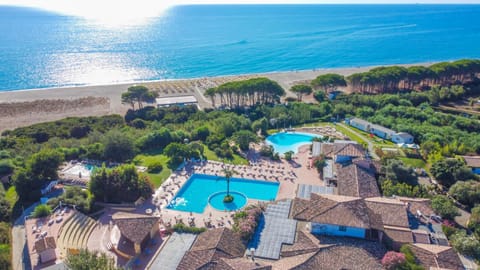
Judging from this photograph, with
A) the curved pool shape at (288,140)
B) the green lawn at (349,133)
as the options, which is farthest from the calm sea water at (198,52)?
the green lawn at (349,133)

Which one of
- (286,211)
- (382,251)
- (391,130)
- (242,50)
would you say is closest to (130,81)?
(242,50)

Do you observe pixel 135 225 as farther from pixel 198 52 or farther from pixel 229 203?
pixel 198 52

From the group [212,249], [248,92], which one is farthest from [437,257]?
[248,92]

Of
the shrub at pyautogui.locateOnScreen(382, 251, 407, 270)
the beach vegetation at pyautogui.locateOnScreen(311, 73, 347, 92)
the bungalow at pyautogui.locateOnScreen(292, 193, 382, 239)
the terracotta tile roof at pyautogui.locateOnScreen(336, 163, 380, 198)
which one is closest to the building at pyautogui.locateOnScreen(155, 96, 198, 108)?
the beach vegetation at pyautogui.locateOnScreen(311, 73, 347, 92)

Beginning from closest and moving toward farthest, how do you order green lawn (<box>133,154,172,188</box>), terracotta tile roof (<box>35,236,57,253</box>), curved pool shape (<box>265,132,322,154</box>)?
terracotta tile roof (<box>35,236,57,253</box>) < green lawn (<box>133,154,172,188</box>) < curved pool shape (<box>265,132,322,154</box>)

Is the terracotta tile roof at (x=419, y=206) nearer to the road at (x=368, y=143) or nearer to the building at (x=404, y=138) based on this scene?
the road at (x=368, y=143)

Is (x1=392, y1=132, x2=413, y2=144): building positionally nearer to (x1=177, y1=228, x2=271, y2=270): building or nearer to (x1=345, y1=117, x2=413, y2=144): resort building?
(x1=345, y1=117, x2=413, y2=144): resort building
